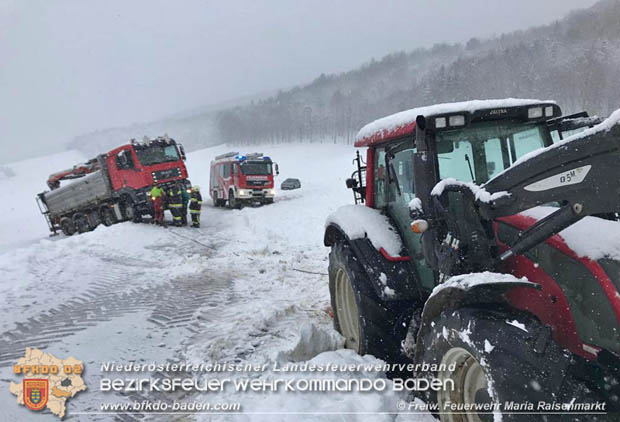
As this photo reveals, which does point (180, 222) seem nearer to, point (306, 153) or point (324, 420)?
point (324, 420)

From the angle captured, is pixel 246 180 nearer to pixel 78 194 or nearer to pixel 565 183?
pixel 78 194

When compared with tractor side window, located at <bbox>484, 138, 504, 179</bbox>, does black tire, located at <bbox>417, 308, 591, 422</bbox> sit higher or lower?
lower

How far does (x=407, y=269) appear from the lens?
130 inches

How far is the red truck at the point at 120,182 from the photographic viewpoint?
50.8ft

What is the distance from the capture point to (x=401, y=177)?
3.40 meters

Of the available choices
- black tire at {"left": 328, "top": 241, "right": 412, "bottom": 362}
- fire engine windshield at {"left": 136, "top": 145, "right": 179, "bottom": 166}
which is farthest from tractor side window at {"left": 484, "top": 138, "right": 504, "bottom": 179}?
fire engine windshield at {"left": 136, "top": 145, "right": 179, "bottom": 166}

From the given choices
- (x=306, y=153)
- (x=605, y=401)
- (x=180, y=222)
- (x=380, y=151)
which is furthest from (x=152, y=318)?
(x=306, y=153)

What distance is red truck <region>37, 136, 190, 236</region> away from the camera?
50.8ft

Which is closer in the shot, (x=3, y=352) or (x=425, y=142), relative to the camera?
(x=425, y=142)

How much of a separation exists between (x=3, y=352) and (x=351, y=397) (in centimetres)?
370

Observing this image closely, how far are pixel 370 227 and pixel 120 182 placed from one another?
15.1m

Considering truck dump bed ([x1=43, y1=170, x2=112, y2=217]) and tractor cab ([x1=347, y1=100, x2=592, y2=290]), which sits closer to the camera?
tractor cab ([x1=347, y1=100, x2=592, y2=290])

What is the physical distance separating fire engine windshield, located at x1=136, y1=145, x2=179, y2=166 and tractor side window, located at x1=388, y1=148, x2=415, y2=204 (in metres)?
14.2

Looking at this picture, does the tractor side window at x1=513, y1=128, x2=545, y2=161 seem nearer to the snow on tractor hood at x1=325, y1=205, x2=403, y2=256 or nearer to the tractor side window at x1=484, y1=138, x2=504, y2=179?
the tractor side window at x1=484, y1=138, x2=504, y2=179
